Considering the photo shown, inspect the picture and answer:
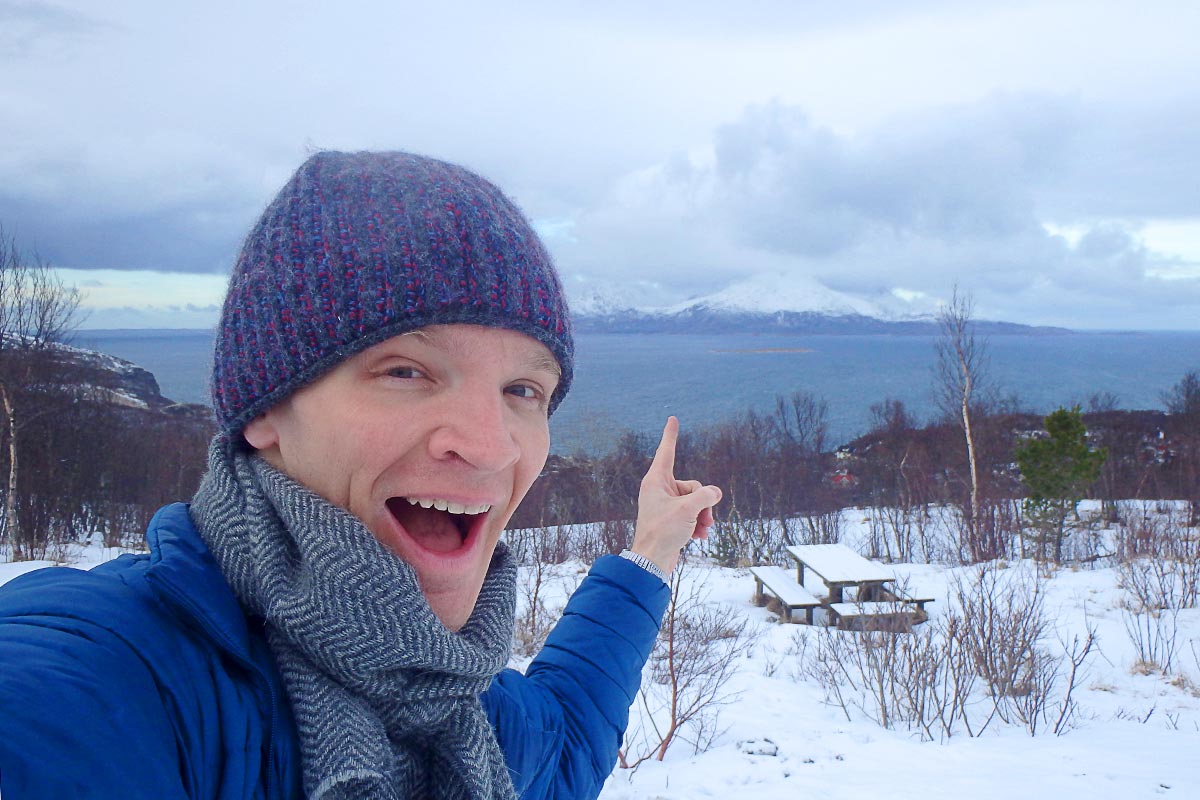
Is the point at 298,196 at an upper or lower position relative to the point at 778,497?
upper

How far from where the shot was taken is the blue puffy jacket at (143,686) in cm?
67

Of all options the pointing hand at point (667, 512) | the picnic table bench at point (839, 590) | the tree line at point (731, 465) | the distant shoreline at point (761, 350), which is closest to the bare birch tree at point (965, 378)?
the tree line at point (731, 465)

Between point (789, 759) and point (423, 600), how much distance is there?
5.43 meters

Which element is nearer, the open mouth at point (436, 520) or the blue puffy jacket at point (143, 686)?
the blue puffy jacket at point (143, 686)

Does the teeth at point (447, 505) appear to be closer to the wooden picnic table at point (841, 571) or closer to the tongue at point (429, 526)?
the tongue at point (429, 526)

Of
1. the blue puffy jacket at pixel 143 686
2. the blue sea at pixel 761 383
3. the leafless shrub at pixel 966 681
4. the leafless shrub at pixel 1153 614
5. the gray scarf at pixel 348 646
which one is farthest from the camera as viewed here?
the blue sea at pixel 761 383

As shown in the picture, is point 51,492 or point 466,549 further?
point 51,492

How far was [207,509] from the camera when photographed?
106 centimetres

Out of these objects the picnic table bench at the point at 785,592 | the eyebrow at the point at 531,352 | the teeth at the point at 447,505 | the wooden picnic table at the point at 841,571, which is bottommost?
the picnic table bench at the point at 785,592

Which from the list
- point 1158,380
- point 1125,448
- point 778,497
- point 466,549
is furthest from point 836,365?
point 466,549

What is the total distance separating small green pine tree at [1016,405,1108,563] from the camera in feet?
55.7

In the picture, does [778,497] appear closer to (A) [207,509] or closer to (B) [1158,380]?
(A) [207,509]

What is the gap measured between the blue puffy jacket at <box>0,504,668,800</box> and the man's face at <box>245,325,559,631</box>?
0.64 ft

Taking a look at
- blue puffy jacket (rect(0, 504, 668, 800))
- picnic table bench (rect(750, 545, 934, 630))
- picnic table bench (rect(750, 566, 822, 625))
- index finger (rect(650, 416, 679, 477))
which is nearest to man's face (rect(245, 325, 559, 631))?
blue puffy jacket (rect(0, 504, 668, 800))
